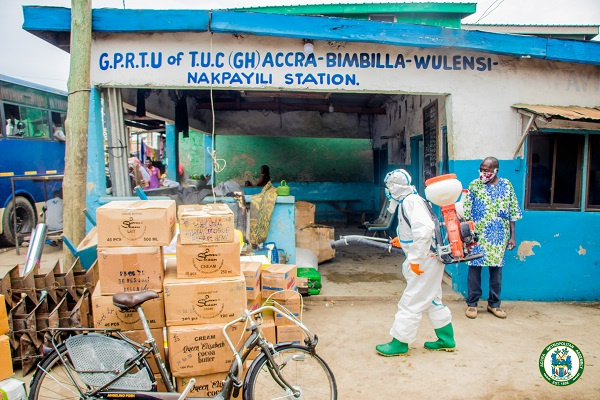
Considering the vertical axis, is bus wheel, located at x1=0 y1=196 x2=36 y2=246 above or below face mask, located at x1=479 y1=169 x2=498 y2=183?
below

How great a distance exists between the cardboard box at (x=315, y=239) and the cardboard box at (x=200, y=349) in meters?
4.07

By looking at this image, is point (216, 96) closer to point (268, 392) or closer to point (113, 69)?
point (113, 69)

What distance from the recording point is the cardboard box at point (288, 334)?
13.0ft

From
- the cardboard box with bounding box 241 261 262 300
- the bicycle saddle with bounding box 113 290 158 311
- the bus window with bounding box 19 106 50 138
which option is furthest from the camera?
the bus window with bounding box 19 106 50 138

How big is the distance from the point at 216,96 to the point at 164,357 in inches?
314

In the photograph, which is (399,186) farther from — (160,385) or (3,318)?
(3,318)

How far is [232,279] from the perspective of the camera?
3.22 meters

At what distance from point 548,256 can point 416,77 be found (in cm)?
291

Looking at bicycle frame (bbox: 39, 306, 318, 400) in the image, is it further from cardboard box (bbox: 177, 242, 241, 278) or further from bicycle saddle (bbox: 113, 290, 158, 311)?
cardboard box (bbox: 177, 242, 241, 278)

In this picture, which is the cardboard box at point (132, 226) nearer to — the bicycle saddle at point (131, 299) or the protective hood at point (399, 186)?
the bicycle saddle at point (131, 299)

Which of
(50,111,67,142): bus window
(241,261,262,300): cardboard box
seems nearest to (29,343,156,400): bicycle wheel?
(241,261,262,300): cardboard box

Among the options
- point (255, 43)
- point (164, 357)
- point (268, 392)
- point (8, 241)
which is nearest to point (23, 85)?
point (8, 241)

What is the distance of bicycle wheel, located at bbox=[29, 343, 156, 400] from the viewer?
2812 mm

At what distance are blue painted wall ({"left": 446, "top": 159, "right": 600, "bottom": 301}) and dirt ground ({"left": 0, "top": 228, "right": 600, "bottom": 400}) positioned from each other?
0.20 m
